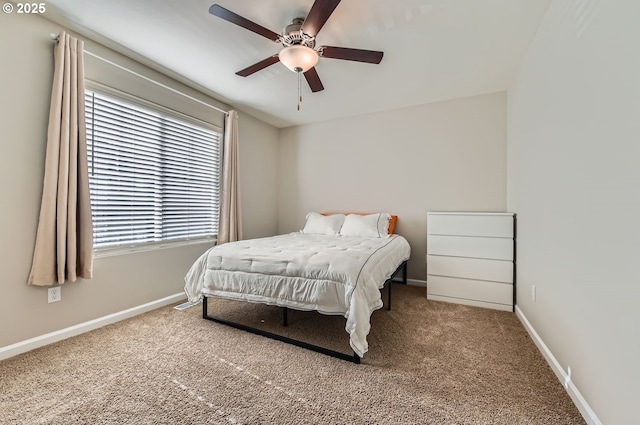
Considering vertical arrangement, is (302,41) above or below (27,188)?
above

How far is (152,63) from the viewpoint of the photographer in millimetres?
2537

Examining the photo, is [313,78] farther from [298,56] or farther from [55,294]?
[55,294]

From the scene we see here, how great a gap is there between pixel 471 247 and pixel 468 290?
1.52ft

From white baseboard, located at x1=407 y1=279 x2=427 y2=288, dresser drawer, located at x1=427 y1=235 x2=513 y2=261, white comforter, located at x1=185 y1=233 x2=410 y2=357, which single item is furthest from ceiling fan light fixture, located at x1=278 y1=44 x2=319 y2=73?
white baseboard, located at x1=407 y1=279 x2=427 y2=288

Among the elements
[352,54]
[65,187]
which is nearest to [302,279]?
[352,54]

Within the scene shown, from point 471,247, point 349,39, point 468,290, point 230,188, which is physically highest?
point 349,39

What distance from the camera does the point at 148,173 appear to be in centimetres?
265

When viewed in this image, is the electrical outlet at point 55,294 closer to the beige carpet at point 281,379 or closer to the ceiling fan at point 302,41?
the beige carpet at point 281,379

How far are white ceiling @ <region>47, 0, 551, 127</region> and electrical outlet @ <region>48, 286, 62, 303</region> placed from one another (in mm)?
2026

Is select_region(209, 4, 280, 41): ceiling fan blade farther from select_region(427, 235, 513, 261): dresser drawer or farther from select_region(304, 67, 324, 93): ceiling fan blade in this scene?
select_region(427, 235, 513, 261): dresser drawer

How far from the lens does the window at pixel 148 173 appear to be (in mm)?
2268

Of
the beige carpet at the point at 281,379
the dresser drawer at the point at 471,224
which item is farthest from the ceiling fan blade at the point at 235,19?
the dresser drawer at the point at 471,224

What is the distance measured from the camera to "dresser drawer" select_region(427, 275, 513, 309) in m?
2.69

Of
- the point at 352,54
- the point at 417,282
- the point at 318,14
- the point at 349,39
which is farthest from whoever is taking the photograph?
the point at 417,282
